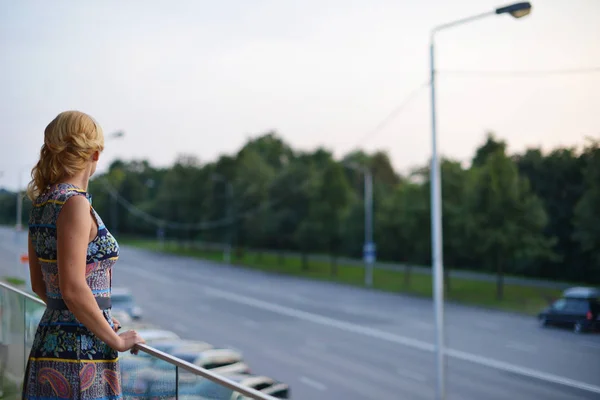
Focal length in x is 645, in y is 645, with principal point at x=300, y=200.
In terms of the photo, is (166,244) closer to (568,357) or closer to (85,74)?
(568,357)

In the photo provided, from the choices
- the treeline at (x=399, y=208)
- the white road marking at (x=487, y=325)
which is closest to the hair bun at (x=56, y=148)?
the treeline at (x=399, y=208)

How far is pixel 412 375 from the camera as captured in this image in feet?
54.4

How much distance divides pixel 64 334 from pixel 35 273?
293 mm

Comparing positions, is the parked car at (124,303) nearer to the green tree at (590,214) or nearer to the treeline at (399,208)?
the treeline at (399,208)

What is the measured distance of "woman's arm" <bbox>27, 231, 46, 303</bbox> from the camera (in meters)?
2.21

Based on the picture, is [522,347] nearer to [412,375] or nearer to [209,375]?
[412,375]

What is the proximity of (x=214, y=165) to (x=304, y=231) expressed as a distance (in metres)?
20.7

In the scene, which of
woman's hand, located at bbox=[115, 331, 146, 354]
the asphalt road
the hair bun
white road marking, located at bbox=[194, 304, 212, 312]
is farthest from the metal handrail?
white road marking, located at bbox=[194, 304, 212, 312]

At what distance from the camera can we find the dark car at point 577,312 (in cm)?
2314

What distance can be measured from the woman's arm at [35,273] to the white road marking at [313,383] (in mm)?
13223

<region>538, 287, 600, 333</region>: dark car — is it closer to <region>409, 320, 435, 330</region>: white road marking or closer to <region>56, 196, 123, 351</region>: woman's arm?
<region>409, 320, 435, 330</region>: white road marking

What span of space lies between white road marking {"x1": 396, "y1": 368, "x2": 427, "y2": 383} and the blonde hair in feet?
49.4

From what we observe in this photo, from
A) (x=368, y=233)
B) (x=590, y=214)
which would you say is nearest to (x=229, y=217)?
(x=368, y=233)

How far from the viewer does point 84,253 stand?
6.46 feet
